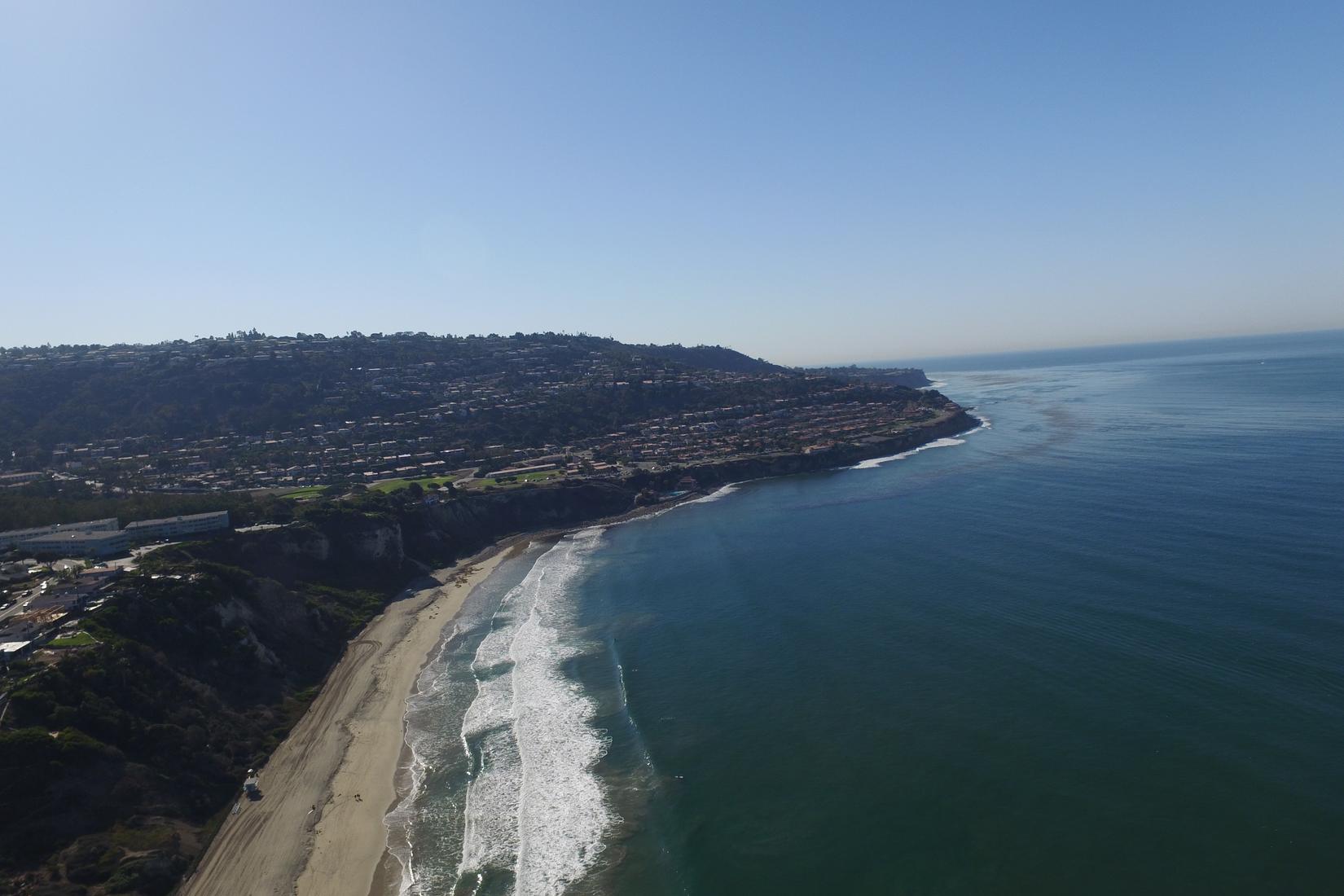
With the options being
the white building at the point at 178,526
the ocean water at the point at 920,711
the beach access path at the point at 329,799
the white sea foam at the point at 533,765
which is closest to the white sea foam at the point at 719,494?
the ocean water at the point at 920,711

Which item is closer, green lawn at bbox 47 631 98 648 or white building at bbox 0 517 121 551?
green lawn at bbox 47 631 98 648

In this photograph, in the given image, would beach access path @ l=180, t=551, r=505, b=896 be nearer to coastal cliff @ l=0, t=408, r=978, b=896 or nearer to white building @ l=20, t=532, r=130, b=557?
coastal cliff @ l=0, t=408, r=978, b=896

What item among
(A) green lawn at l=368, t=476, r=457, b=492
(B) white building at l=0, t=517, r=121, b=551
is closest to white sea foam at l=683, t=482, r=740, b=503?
(A) green lawn at l=368, t=476, r=457, b=492

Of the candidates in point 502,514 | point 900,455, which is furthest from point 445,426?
point 900,455

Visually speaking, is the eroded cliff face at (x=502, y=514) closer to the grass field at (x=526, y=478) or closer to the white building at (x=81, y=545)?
the grass field at (x=526, y=478)

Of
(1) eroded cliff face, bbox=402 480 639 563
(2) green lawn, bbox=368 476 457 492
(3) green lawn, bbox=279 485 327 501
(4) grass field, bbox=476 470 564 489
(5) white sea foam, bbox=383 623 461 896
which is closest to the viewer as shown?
(5) white sea foam, bbox=383 623 461 896

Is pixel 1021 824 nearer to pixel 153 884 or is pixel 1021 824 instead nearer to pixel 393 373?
pixel 153 884

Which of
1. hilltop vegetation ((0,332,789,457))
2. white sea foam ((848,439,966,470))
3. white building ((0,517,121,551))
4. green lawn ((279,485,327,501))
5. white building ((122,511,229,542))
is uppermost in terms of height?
hilltop vegetation ((0,332,789,457))

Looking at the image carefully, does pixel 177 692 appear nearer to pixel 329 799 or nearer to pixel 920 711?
pixel 329 799
